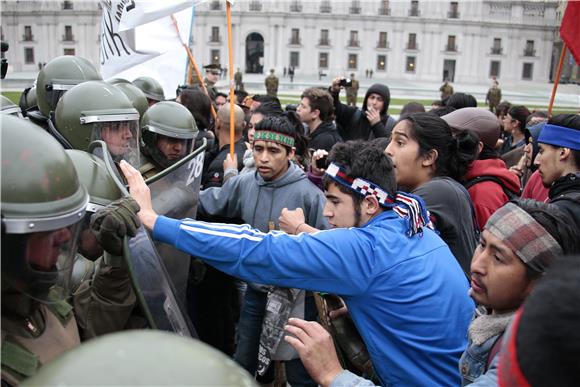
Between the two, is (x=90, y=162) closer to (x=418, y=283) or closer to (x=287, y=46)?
(x=418, y=283)

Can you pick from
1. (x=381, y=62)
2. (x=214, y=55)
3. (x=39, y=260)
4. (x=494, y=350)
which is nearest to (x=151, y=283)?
(x=39, y=260)

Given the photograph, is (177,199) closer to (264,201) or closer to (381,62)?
(264,201)

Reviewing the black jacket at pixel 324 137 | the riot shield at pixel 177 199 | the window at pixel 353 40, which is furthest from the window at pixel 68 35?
the riot shield at pixel 177 199

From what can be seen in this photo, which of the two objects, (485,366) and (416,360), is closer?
(485,366)

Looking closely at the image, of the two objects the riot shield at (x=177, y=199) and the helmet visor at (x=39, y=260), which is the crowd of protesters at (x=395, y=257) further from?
the helmet visor at (x=39, y=260)

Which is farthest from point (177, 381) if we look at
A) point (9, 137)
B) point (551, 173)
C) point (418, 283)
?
point (551, 173)

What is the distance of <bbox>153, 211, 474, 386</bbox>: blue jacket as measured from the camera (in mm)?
2232

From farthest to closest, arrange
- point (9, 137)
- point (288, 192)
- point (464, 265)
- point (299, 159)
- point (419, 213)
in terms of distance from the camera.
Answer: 1. point (299, 159)
2. point (288, 192)
3. point (464, 265)
4. point (419, 213)
5. point (9, 137)

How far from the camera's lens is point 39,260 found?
1.63 m

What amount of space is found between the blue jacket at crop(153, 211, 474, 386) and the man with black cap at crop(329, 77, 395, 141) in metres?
3.96

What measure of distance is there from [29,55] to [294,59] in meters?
26.0

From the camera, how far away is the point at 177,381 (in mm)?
957

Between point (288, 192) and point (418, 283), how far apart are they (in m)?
1.42

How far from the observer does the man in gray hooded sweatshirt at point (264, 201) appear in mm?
3518
